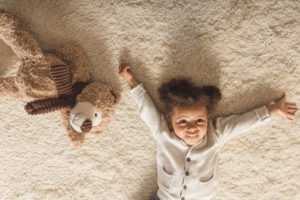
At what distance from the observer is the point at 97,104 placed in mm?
1006

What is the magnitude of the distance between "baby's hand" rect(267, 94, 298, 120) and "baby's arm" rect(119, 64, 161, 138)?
329mm

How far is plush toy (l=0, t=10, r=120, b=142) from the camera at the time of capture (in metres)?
0.93

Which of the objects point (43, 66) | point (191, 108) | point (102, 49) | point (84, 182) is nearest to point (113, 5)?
point (102, 49)

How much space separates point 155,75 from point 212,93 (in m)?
0.18

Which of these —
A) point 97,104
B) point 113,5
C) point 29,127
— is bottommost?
point 29,127

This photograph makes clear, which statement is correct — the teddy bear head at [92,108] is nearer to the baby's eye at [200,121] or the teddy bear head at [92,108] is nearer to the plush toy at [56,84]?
the plush toy at [56,84]

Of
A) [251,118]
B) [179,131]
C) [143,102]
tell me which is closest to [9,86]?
[143,102]

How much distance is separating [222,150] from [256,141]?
108 millimetres

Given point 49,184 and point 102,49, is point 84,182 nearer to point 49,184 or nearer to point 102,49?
point 49,184

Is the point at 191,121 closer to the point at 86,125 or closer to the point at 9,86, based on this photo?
the point at 86,125

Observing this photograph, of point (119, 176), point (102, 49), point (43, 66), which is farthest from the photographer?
point (119, 176)

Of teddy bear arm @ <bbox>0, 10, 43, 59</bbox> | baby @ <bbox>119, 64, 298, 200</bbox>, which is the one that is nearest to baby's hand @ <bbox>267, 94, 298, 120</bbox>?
baby @ <bbox>119, 64, 298, 200</bbox>

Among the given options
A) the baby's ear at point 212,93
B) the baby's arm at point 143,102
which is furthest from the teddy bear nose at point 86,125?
the baby's ear at point 212,93

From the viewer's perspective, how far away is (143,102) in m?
1.05
